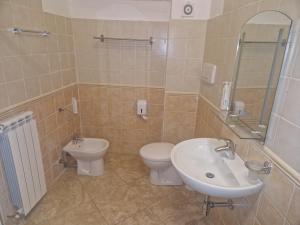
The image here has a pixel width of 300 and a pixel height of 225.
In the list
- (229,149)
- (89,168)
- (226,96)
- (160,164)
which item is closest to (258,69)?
(226,96)

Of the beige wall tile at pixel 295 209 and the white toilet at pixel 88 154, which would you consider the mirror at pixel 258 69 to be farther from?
the white toilet at pixel 88 154

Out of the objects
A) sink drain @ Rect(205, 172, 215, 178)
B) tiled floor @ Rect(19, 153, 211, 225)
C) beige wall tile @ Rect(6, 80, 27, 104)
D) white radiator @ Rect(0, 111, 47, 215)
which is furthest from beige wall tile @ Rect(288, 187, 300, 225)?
beige wall tile @ Rect(6, 80, 27, 104)

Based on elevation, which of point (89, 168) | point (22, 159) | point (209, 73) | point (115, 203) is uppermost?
point (209, 73)

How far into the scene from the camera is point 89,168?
2.45 m

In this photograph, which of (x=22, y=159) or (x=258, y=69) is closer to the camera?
(x=258, y=69)

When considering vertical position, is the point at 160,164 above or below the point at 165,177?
above

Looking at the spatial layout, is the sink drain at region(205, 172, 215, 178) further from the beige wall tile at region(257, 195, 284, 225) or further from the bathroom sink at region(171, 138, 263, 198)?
the beige wall tile at region(257, 195, 284, 225)

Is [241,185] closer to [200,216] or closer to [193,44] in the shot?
[200,216]

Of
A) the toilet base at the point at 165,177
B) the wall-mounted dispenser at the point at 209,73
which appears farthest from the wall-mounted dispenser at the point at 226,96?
the toilet base at the point at 165,177

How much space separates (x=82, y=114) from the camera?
9.30 feet

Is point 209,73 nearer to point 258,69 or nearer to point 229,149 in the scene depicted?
point 258,69

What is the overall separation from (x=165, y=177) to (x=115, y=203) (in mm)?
630

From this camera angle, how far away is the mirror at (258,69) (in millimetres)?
1030

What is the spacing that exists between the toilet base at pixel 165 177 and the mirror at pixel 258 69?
113cm
